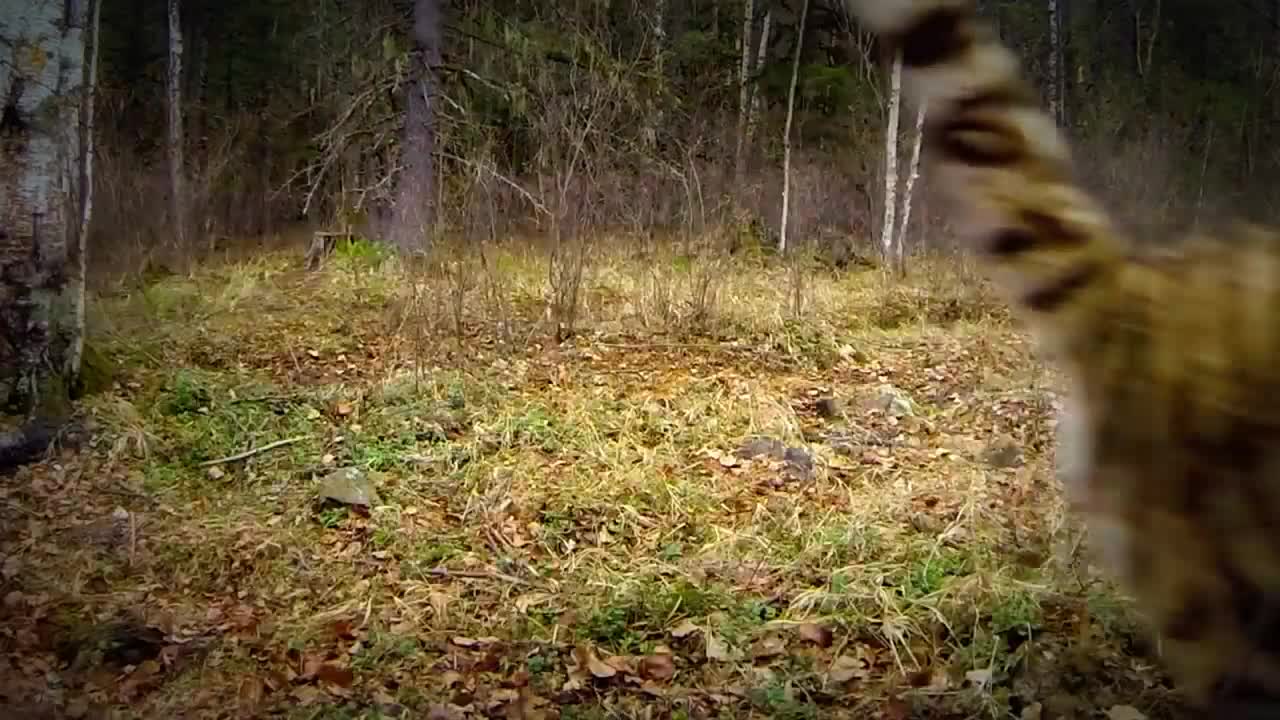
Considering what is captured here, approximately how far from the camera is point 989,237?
1069 mm

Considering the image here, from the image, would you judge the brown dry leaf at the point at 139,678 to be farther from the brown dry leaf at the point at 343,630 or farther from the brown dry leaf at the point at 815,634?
the brown dry leaf at the point at 815,634

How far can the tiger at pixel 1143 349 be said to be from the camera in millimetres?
921

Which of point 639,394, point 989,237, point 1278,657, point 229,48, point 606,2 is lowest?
point 639,394

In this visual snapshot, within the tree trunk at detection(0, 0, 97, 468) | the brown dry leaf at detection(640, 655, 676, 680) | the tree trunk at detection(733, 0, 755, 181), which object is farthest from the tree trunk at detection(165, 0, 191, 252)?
the brown dry leaf at detection(640, 655, 676, 680)

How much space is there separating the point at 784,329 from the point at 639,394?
75.8 inches

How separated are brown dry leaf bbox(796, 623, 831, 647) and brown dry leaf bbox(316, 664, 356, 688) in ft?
4.77

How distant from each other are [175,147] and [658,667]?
11.8 metres

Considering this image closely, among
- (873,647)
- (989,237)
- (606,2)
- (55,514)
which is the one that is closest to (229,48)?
(606,2)

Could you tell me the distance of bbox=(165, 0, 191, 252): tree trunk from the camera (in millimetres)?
10445

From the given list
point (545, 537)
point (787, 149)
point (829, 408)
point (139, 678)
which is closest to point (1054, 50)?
point (787, 149)

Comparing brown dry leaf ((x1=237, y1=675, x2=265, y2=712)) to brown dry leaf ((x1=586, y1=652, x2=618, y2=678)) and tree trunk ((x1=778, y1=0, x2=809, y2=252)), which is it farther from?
tree trunk ((x1=778, y1=0, x2=809, y2=252))

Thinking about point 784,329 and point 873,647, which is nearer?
point 873,647

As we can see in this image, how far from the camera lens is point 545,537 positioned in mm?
3936

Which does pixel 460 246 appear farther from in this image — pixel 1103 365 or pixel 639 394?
pixel 1103 365
